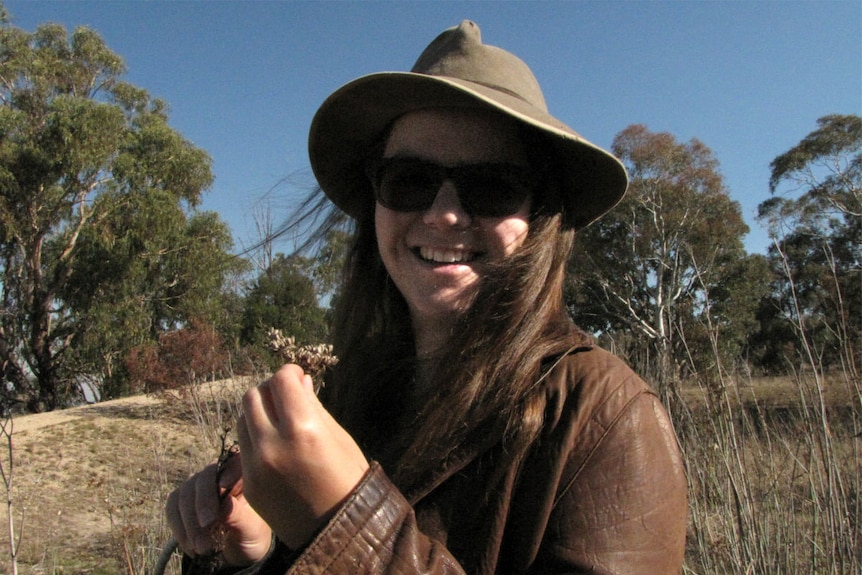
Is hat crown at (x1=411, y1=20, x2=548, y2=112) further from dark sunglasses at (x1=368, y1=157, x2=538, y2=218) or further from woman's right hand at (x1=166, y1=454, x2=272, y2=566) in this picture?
woman's right hand at (x1=166, y1=454, x2=272, y2=566)

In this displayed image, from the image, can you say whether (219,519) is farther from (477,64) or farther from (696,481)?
(696,481)

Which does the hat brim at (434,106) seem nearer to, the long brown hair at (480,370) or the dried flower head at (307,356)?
the long brown hair at (480,370)

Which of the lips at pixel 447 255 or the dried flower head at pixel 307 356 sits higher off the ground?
the lips at pixel 447 255

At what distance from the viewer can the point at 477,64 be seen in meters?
1.13

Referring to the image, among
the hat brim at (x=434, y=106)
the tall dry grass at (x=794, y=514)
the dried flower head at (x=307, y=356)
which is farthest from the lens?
the tall dry grass at (x=794, y=514)

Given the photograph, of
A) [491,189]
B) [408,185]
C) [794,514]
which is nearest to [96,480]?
[794,514]

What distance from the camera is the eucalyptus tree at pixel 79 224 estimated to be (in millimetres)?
16609

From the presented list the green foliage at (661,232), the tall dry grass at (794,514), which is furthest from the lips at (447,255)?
the green foliage at (661,232)

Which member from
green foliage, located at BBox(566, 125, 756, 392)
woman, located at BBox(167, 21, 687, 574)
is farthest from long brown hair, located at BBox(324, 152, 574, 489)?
green foliage, located at BBox(566, 125, 756, 392)

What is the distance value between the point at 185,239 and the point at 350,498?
1831 cm

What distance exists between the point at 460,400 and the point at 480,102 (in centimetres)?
47

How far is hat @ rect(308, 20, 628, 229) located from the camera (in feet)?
3.37

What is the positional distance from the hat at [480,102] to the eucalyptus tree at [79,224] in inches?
678

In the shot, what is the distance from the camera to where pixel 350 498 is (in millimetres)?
715
